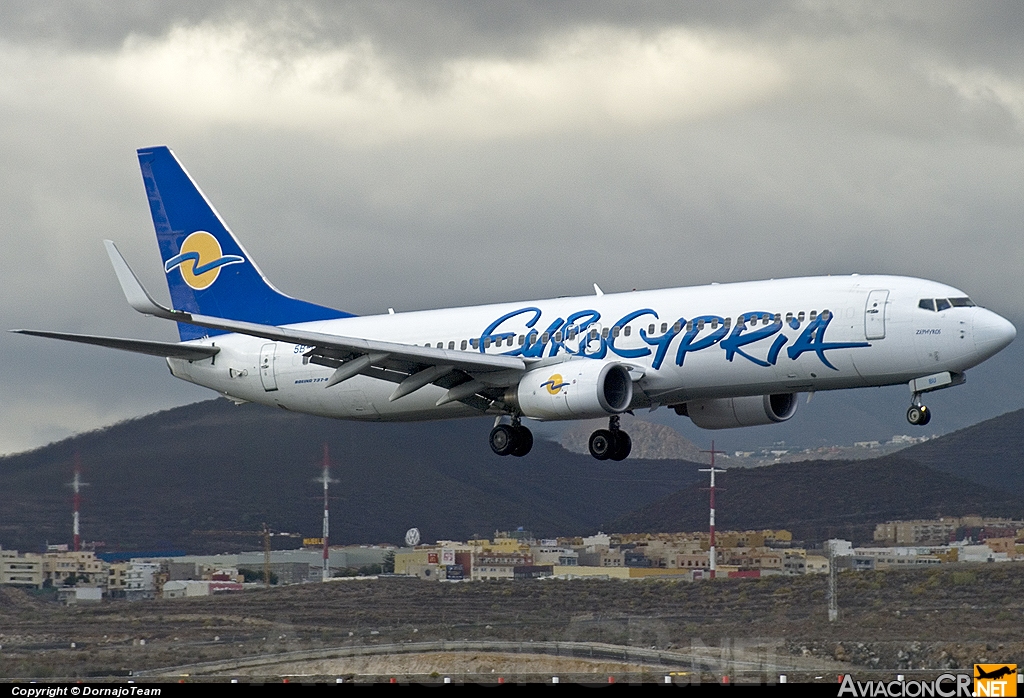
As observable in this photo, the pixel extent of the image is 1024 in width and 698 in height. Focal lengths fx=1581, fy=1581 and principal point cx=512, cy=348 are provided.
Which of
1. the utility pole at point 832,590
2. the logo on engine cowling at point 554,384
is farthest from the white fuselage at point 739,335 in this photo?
the utility pole at point 832,590

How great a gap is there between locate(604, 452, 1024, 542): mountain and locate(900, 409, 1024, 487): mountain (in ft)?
8.56

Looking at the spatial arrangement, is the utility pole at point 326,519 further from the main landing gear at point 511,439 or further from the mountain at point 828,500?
the mountain at point 828,500

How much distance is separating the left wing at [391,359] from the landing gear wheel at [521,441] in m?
1.38

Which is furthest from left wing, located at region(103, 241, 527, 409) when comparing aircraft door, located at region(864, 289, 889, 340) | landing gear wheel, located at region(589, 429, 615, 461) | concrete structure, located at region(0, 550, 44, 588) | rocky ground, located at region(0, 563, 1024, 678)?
concrete structure, located at region(0, 550, 44, 588)

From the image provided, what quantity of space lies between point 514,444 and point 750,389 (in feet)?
26.9

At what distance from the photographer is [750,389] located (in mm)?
45438

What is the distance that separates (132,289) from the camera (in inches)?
1828

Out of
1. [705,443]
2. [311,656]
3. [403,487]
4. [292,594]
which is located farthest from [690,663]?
[705,443]

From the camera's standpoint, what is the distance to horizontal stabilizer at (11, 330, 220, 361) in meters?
46.8

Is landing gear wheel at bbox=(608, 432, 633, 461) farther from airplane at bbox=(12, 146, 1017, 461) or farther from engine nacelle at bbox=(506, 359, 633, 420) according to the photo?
engine nacelle at bbox=(506, 359, 633, 420)

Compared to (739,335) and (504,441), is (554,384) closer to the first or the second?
(504,441)

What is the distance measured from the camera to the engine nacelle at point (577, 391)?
148ft

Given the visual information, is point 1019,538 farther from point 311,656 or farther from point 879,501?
point 311,656

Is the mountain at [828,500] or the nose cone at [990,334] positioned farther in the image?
the mountain at [828,500]
